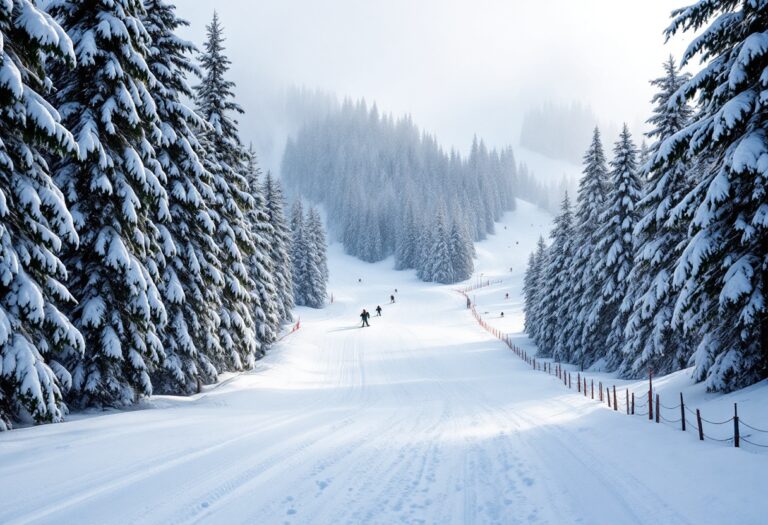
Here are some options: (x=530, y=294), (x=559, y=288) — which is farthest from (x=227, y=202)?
(x=530, y=294)

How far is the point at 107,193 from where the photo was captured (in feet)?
40.4

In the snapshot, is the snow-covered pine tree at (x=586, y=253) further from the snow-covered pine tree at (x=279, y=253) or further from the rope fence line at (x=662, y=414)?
the snow-covered pine tree at (x=279, y=253)

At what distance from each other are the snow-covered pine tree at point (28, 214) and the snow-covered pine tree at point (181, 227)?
5.72m

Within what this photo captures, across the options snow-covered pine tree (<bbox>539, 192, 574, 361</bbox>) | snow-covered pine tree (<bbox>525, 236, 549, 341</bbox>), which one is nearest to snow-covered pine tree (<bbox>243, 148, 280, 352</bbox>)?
snow-covered pine tree (<bbox>539, 192, 574, 361</bbox>)

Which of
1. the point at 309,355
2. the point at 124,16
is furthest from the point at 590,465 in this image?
the point at 309,355

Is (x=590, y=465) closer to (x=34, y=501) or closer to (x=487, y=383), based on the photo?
(x=34, y=501)

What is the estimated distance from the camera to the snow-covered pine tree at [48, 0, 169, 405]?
39.7 feet

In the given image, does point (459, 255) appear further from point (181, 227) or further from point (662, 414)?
point (662, 414)

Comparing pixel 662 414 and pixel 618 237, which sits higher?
pixel 618 237

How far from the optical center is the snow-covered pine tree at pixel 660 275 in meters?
18.3

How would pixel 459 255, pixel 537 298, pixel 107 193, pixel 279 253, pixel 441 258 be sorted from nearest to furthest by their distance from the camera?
pixel 107 193
pixel 279 253
pixel 537 298
pixel 441 258
pixel 459 255

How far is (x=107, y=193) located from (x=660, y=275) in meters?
19.3

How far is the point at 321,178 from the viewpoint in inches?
7210

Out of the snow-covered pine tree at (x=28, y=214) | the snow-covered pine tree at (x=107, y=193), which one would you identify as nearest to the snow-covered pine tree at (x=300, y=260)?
the snow-covered pine tree at (x=107, y=193)
